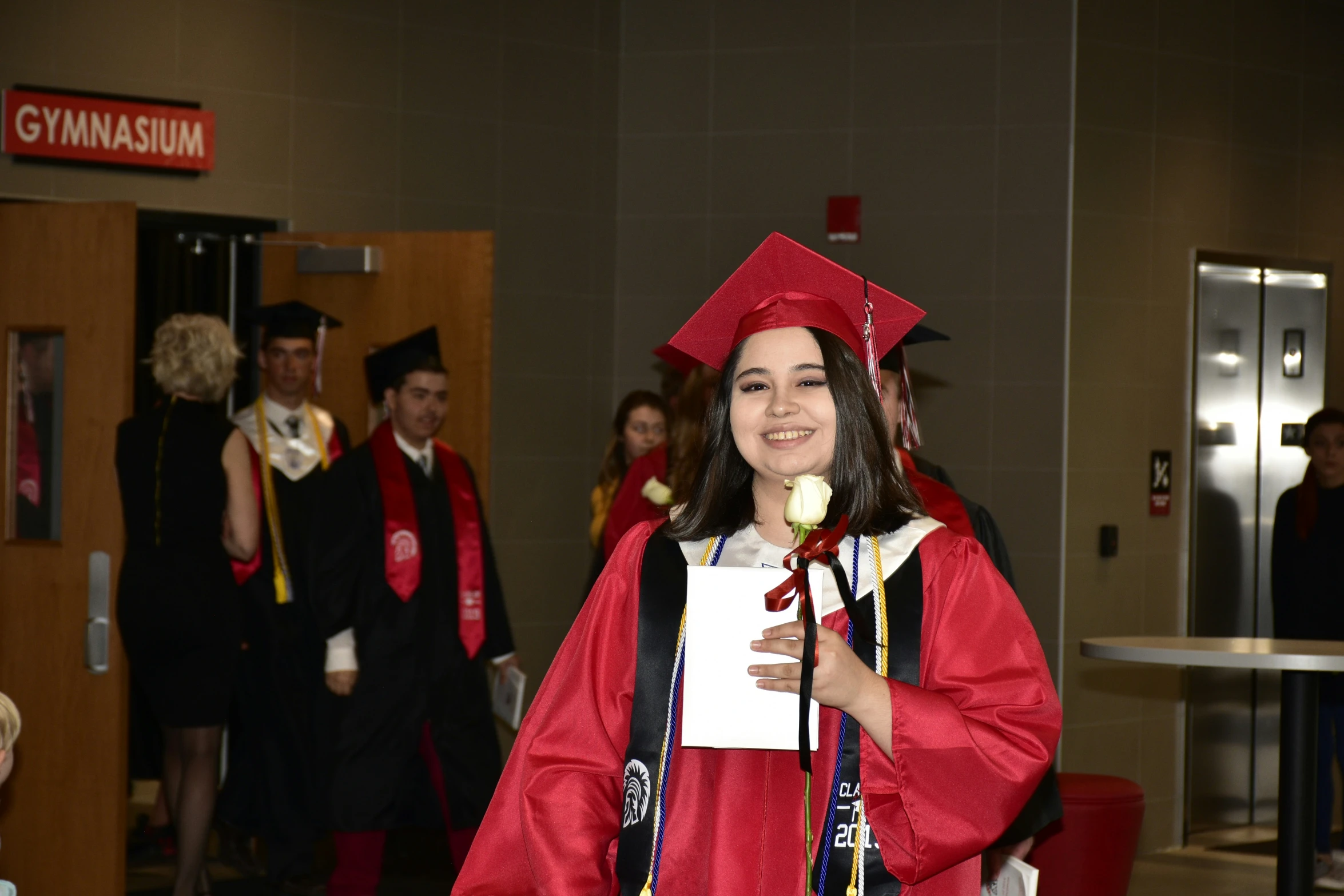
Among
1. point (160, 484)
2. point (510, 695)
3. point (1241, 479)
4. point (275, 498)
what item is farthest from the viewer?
point (1241, 479)

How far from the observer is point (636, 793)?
1797 mm

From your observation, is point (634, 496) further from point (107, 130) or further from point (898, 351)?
point (107, 130)

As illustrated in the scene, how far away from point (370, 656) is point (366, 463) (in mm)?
586

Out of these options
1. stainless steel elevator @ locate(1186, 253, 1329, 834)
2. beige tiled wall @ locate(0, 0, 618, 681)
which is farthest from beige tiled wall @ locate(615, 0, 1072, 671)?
stainless steel elevator @ locate(1186, 253, 1329, 834)

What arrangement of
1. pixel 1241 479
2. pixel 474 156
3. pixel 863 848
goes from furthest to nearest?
pixel 1241 479
pixel 474 156
pixel 863 848

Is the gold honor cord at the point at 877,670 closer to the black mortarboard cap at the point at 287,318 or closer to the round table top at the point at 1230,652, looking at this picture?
the round table top at the point at 1230,652

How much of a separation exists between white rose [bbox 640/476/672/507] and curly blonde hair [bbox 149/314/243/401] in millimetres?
1270

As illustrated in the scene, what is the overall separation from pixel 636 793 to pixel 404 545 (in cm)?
292

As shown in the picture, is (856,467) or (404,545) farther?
(404,545)

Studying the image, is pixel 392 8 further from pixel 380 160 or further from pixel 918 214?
pixel 918 214

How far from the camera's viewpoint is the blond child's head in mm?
2184

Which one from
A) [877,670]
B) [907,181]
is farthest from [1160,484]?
[877,670]

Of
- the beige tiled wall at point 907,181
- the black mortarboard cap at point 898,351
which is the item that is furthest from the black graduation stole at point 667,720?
the beige tiled wall at point 907,181

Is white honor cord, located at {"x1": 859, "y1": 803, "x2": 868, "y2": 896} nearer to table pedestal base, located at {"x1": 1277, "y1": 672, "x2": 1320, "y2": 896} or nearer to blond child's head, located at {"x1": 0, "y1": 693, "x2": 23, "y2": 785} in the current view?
blond child's head, located at {"x1": 0, "y1": 693, "x2": 23, "y2": 785}
